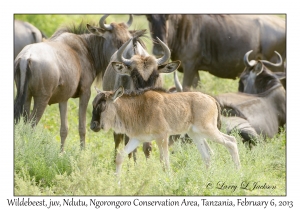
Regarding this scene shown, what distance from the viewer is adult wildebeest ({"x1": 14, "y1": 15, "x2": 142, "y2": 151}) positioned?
26.3 feet

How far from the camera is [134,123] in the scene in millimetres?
7289

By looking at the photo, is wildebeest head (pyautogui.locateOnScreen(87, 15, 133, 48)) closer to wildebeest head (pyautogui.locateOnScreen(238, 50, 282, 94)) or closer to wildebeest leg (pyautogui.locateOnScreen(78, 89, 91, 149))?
wildebeest leg (pyautogui.locateOnScreen(78, 89, 91, 149))

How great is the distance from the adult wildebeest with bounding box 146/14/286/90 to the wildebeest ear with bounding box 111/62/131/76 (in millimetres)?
3812

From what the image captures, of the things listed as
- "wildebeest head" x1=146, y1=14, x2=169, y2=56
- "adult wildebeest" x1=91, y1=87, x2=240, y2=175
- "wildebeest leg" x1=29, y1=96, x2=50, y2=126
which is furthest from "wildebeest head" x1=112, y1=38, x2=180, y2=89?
"wildebeest head" x1=146, y1=14, x2=169, y2=56

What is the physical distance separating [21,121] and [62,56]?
134 centimetres

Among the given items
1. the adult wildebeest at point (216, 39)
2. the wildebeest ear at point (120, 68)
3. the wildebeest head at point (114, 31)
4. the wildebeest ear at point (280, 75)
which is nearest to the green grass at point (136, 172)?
the wildebeest ear at point (120, 68)

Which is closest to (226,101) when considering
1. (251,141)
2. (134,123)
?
(251,141)

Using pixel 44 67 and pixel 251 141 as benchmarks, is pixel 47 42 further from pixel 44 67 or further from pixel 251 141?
pixel 251 141

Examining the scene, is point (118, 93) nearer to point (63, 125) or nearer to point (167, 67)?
point (167, 67)

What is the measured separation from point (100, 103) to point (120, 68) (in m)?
0.82

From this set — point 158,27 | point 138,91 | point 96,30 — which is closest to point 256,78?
point 158,27

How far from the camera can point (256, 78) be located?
11.6 metres

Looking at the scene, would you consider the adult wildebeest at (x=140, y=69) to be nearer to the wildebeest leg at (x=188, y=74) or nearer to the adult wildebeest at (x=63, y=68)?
the adult wildebeest at (x=63, y=68)
